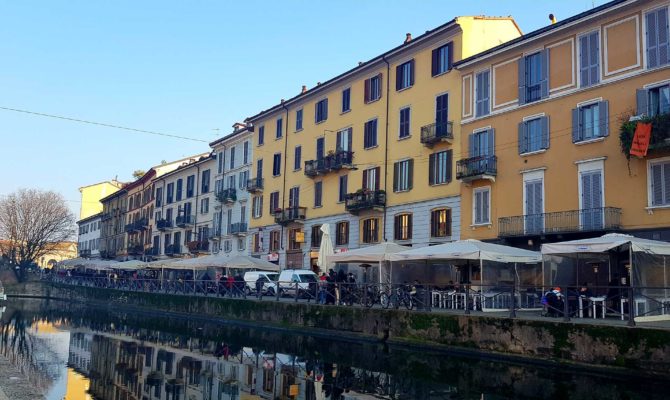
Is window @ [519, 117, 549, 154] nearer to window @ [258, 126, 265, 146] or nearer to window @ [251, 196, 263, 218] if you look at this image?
window @ [251, 196, 263, 218]

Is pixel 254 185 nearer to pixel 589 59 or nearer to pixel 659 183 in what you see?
pixel 589 59

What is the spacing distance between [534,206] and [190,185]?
4454 centimetres

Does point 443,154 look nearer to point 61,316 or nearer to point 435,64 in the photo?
point 435,64

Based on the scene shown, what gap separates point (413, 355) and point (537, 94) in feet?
47.0

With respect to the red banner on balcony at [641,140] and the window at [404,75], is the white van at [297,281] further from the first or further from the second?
the red banner on balcony at [641,140]

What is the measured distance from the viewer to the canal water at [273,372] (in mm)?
14656

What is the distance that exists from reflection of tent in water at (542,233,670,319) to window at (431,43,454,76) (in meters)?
13.3

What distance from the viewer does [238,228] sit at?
53719mm

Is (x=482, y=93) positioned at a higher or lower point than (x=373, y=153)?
higher

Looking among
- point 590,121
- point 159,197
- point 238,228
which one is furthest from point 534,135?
point 159,197

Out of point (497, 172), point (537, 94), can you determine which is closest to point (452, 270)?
point (497, 172)

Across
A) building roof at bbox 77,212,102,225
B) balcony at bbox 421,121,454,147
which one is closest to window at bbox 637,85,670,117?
balcony at bbox 421,121,454,147

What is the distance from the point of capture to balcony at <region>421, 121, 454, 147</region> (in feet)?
108

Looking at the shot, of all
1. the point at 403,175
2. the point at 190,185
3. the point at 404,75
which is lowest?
the point at 403,175
